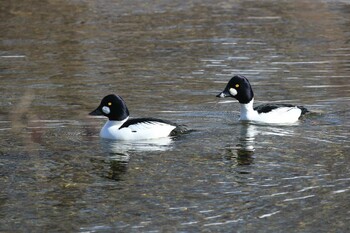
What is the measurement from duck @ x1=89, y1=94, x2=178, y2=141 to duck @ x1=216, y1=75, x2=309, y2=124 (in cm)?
181

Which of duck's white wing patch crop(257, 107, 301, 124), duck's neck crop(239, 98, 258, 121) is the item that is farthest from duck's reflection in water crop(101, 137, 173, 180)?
duck's white wing patch crop(257, 107, 301, 124)

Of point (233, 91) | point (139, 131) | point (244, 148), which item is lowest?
point (244, 148)

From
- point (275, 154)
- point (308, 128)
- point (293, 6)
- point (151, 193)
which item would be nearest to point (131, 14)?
point (293, 6)

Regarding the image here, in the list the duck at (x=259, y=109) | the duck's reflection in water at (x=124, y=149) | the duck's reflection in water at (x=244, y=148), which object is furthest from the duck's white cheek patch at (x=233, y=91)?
the duck's reflection in water at (x=124, y=149)

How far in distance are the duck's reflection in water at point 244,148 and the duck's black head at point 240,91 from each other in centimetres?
79

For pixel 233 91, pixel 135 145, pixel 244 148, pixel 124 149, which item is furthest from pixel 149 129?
pixel 233 91

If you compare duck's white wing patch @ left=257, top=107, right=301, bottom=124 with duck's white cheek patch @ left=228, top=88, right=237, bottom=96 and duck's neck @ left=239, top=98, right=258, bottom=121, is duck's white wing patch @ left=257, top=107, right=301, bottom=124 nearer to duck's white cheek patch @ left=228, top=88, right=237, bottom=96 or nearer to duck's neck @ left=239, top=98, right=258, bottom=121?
duck's neck @ left=239, top=98, right=258, bottom=121

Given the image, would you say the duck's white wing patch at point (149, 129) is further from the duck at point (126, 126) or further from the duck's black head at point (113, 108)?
the duck's black head at point (113, 108)

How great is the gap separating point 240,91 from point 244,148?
2.73 metres

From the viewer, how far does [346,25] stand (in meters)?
27.7

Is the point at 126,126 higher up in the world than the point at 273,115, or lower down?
higher up

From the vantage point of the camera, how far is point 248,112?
1702 centimetres

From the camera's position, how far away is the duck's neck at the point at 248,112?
55.6 ft

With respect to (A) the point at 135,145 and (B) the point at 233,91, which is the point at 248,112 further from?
(A) the point at 135,145
